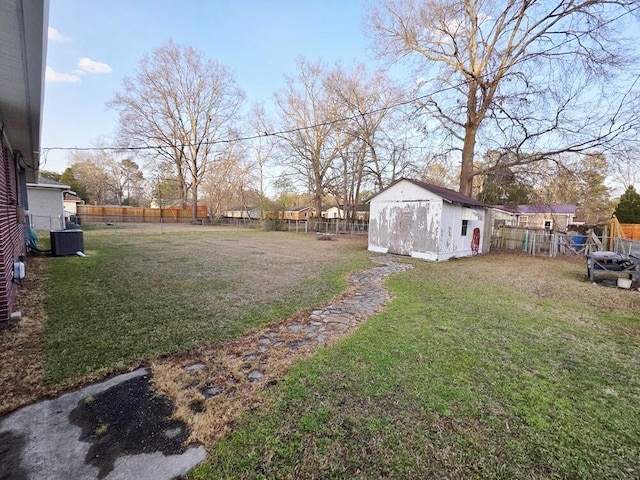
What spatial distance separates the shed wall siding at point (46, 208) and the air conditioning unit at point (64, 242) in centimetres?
1034

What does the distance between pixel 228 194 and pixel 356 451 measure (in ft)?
112

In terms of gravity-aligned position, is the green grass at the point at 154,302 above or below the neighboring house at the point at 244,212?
below

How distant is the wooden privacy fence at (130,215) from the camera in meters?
31.9

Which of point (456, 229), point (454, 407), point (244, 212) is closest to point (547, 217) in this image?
point (456, 229)

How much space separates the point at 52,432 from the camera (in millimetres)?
1893

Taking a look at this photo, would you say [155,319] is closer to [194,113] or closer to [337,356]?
[337,356]

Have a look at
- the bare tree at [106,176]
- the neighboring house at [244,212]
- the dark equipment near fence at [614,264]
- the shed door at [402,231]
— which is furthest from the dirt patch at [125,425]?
the bare tree at [106,176]

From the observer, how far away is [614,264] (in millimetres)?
7020

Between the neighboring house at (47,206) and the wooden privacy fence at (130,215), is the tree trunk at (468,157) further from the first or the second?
the wooden privacy fence at (130,215)

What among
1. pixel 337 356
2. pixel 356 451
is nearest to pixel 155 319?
pixel 337 356

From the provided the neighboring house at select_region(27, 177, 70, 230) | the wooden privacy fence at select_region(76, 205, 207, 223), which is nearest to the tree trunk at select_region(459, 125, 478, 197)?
the neighboring house at select_region(27, 177, 70, 230)

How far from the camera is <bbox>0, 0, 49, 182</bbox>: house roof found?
210cm

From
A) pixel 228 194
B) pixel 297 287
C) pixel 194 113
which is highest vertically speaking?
pixel 194 113

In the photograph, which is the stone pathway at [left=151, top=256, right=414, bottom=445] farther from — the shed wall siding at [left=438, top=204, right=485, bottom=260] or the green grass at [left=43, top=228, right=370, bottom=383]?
the shed wall siding at [left=438, top=204, right=485, bottom=260]
